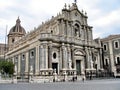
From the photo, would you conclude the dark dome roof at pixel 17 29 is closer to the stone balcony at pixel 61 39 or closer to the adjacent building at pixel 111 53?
the stone balcony at pixel 61 39

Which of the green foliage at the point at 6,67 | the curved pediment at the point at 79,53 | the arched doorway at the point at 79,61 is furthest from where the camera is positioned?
the arched doorway at the point at 79,61

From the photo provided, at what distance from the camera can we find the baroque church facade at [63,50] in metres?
34.4

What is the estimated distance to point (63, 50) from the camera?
36.8 meters

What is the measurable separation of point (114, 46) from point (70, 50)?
1263 cm

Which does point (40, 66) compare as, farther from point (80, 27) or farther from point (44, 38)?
point (80, 27)

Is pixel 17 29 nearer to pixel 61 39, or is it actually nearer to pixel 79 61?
pixel 79 61

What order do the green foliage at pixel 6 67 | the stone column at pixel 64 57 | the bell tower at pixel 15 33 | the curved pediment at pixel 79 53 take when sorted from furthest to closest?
the bell tower at pixel 15 33
the curved pediment at pixel 79 53
the green foliage at pixel 6 67
the stone column at pixel 64 57

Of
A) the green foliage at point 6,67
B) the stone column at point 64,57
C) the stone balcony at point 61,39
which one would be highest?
the stone balcony at point 61,39

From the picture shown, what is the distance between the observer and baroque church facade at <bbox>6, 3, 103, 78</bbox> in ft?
113

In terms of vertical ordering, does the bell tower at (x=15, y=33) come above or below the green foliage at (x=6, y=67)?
above

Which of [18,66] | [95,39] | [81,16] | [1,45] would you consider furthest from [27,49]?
[1,45]

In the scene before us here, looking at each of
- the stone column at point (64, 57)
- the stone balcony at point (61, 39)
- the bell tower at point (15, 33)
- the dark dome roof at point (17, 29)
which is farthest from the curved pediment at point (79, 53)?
the dark dome roof at point (17, 29)

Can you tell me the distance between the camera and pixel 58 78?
31266 mm

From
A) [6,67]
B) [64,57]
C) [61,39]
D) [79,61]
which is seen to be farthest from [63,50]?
[6,67]
